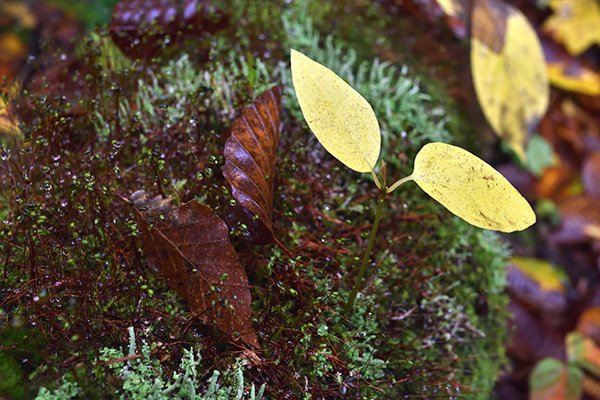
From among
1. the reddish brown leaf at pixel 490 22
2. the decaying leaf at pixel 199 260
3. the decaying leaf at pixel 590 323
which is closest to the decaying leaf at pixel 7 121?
the decaying leaf at pixel 199 260

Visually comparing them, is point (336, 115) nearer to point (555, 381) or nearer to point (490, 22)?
point (490, 22)

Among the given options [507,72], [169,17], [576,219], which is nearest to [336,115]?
[169,17]

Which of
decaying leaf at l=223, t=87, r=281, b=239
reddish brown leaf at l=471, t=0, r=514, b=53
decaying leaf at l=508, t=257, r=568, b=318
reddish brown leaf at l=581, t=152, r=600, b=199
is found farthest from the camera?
reddish brown leaf at l=581, t=152, r=600, b=199

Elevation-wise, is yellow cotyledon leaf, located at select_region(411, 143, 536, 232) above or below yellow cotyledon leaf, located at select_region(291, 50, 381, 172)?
below

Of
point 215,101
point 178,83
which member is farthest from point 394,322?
point 178,83

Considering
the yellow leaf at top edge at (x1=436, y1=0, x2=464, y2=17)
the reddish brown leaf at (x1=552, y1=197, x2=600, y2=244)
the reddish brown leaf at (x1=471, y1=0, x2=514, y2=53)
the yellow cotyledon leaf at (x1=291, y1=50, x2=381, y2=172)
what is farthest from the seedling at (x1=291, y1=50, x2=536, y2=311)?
the reddish brown leaf at (x1=552, y1=197, x2=600, y2=244)

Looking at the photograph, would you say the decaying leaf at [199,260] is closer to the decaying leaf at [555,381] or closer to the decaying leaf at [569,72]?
the decaying leaf at [555,381]

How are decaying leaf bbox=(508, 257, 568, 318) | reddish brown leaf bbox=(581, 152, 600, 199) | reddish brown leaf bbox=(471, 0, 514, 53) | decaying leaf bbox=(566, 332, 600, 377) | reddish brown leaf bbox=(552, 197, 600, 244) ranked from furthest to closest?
1. reddish brown leaf bbox=(581, 152, 600, 199)
2. reddish brown leaf bbox=(552, 197, 600, 244)
3. decaying leaf bbox=(508, 257, 568, 318)
4. decaying leaf bbox=(566, 332, 600, 377)
5. reddish brown leaf bbox=(471, 0, 514, 53)

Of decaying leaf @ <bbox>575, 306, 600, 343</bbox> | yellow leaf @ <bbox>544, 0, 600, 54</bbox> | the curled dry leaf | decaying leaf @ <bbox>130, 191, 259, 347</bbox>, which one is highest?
decaying leaf @ <bbox>130, 191, 259, 347</bbox>

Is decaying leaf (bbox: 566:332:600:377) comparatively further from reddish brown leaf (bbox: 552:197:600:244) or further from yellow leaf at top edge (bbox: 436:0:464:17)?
yellow leaf at top edge (bbox: 436:0:464:17)
